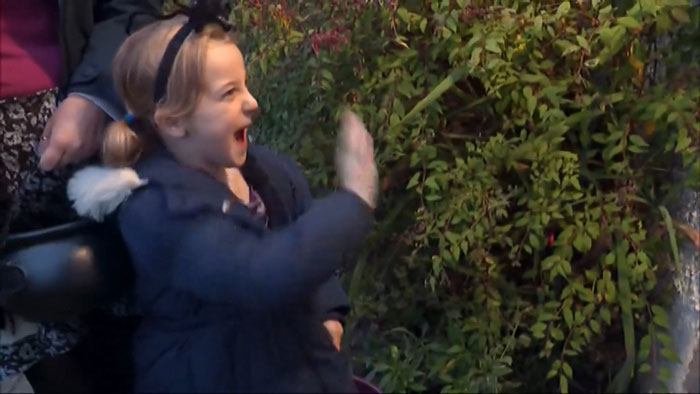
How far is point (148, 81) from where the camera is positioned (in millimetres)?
1651

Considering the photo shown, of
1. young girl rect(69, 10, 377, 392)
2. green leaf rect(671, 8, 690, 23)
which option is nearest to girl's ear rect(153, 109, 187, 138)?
young girl rect(69, 10, 377, 392)

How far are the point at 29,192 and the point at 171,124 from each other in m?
0.32

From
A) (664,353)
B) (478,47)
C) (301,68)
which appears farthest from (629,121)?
(301,68)

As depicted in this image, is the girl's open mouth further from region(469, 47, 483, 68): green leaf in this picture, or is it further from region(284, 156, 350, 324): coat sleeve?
region(469, 47, 483, 68): green leaf

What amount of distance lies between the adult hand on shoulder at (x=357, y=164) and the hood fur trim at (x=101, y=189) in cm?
32

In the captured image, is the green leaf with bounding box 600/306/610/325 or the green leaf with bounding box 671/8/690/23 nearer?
the green leaf with bounding box 671/8/690/23

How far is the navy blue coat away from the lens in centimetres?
153

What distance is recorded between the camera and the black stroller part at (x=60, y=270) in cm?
166

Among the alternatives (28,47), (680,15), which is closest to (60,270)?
(28,47)

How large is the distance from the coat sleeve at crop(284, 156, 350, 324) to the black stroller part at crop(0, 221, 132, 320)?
1.09 ft

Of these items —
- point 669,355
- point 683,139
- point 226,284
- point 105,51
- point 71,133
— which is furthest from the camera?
point 669,355

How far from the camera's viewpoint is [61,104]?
1.79 m

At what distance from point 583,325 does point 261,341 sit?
973 millimetres

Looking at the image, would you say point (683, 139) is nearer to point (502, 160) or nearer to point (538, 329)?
point (502, 160)
